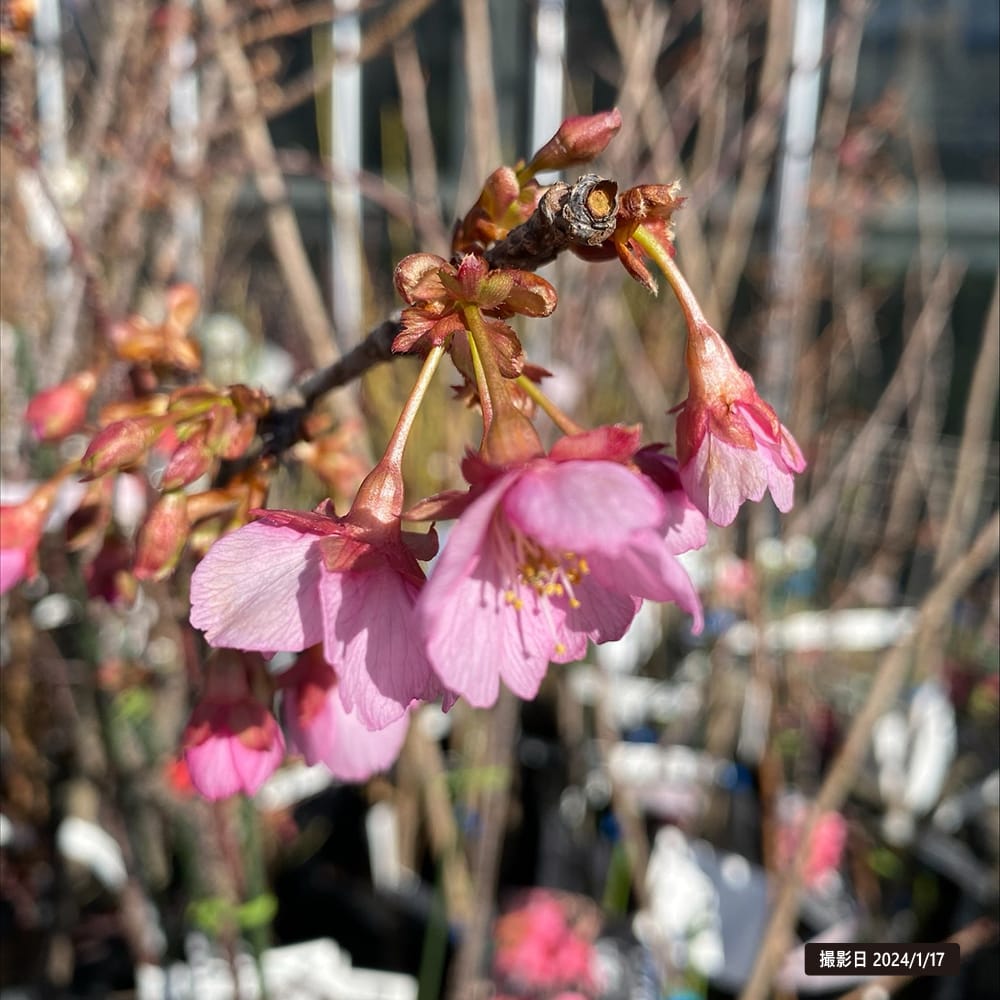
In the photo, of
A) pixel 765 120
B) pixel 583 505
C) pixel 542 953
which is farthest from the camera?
pixel 542 953

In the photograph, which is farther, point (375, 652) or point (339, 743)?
point (339, 743)

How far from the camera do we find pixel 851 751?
72cm

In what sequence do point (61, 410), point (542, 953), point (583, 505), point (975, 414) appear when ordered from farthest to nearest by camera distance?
point (542, 953) → point (975, 414) → point (61, 410) → point (583, 505)

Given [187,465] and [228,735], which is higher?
[187,465]

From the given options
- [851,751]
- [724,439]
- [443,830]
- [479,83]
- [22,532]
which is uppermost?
[479,83]

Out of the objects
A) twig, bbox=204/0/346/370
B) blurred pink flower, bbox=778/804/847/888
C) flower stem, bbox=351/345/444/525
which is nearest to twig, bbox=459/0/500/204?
twig, bbox=204/0/346/370

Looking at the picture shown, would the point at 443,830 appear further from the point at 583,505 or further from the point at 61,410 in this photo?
the point at 583,505

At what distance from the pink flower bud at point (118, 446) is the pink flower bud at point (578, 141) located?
266mm

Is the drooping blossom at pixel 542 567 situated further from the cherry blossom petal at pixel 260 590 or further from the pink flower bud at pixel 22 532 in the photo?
the pink flower bud at pixel 22 532

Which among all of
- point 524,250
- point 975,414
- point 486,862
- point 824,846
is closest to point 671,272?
point 524,250

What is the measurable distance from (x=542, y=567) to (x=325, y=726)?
0.64ft

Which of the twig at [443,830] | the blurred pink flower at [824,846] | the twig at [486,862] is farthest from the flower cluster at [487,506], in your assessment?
the blurred pink flower at [824,846]

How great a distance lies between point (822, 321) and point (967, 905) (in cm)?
272

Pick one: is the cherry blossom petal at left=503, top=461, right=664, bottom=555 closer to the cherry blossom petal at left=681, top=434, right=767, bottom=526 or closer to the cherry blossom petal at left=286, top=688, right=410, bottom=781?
the cherry blossom petal at left=681, top=434, right=767, bottom=526
